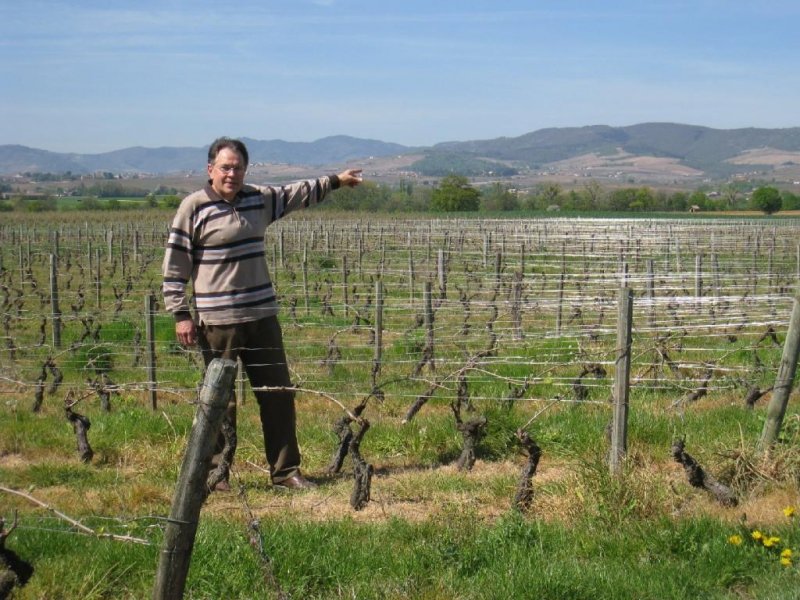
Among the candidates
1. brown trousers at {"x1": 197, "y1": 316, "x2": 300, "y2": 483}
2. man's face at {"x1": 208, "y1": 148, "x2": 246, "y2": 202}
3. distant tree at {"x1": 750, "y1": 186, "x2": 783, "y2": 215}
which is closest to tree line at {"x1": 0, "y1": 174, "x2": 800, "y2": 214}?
distant tree at {"x1": 750, "y1": 186, "x2": 783, "y2": 215}

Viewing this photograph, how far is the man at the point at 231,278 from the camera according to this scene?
5297mm

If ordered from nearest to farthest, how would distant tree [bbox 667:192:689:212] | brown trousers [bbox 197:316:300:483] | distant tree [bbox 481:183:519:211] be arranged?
brown trousers [bbox 197:316:300:483], distant tree [bbox 481:183:519:211], distant tree [bbox 667:192:689:212]

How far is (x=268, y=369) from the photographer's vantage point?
5.52 meters

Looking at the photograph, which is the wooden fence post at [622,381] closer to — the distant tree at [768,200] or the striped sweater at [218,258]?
the striped sweater at [218,258]

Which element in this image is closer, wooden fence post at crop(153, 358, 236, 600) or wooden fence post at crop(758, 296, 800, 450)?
wooden fence post at crop(153, 358, 236, 600)

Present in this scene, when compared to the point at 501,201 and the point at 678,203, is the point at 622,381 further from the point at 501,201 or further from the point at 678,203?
the point at 678,203

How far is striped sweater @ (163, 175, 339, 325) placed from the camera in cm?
530

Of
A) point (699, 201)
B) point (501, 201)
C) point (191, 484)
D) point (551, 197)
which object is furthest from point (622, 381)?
point (551, 197)

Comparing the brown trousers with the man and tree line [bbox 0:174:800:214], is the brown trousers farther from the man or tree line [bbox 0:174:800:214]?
tree line [bbox 0:174:800:214]

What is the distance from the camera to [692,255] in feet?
104

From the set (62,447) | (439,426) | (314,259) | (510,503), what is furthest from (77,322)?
(314,259)

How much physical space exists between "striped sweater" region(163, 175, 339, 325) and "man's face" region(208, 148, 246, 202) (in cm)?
6

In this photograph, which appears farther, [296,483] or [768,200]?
[768,200]

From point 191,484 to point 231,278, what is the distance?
243 cm
